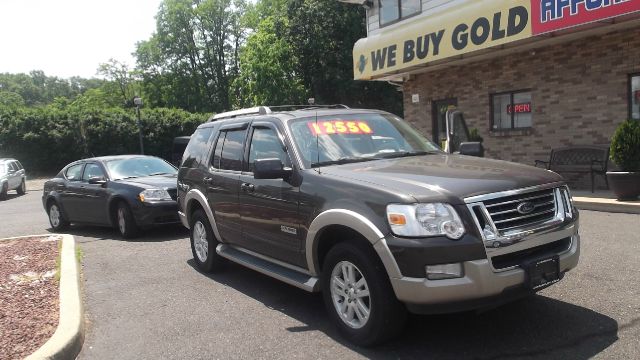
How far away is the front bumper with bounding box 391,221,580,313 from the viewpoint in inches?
142

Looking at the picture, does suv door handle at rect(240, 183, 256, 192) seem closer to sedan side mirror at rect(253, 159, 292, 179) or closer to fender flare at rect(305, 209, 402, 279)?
sedan side mirror at rect(253, 159, 292, 179)

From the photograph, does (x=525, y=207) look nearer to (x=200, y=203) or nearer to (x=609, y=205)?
(x=200, y=203)

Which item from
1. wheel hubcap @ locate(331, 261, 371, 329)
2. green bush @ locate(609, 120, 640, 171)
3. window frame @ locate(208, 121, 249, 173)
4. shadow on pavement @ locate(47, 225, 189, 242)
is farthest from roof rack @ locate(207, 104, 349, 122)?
green bush @ locate(609, 120, 640, 171)

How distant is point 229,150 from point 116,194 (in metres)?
4.49

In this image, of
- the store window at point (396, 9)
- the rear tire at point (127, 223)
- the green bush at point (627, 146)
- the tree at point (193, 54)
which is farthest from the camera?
the tree at point (193, 54)

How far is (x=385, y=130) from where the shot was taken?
18.1 feet

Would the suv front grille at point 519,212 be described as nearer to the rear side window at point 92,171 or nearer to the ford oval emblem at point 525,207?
the ford oval emblem at point 525,207

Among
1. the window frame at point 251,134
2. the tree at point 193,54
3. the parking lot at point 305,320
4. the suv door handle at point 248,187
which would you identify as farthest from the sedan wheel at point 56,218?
the tree at point 193,54

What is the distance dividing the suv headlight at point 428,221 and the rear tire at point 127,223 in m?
6.93

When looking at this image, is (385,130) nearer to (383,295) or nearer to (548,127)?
(383,295)

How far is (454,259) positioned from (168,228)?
8076mm

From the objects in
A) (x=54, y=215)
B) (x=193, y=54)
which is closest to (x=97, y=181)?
(x=54, y=215)

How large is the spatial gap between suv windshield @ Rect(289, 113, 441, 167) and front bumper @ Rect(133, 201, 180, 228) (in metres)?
4.88

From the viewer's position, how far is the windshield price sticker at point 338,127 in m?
5.21
